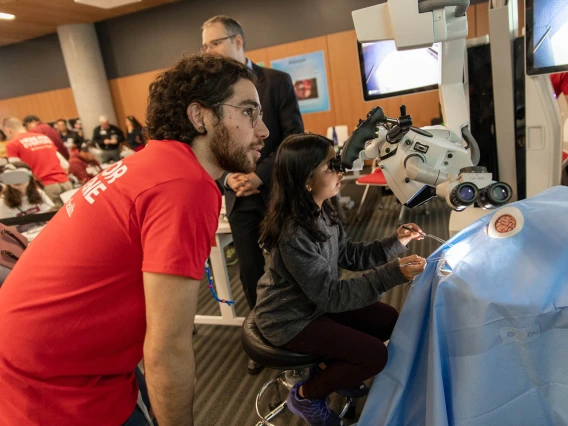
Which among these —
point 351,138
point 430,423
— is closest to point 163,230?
point 351,138

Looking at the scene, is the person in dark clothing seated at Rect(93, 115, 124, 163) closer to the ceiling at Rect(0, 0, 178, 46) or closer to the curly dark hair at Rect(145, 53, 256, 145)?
the ceiling at Rect(0, 0, 178, 46)

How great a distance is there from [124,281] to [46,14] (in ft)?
21.8

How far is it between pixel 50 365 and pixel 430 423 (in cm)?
82

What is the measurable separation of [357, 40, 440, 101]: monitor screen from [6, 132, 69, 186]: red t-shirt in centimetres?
349

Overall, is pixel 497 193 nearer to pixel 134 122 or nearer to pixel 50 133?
pixel 50 133

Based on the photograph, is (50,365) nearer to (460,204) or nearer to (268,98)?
(460,204)

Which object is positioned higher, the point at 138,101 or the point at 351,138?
the point at 138,101

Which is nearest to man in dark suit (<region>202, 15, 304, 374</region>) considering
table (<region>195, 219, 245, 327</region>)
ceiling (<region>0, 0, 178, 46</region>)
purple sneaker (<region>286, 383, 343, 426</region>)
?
table (<region>195, 219, 245, 327</region>)

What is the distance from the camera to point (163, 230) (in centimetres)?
63

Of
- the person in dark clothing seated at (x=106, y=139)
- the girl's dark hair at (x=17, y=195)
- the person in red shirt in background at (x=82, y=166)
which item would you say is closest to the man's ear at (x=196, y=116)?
→ the girl's dark hair at (x=17, y=195)

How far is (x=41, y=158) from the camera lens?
151 inches

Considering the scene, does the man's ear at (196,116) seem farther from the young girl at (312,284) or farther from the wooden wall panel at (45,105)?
the wooden wall panel at (45,105)

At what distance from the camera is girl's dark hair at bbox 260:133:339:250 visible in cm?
120

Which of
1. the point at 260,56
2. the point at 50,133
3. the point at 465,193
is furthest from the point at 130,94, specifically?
the point at 465,193
